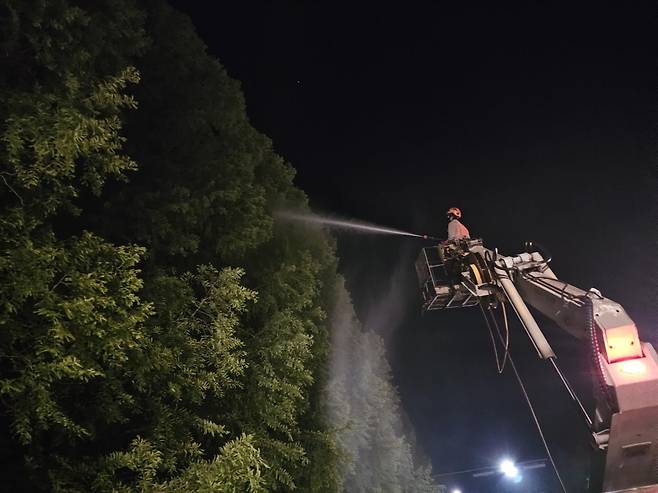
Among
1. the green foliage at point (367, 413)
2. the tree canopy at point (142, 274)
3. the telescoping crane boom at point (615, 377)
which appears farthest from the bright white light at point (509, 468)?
the telescoping crane boom at point (615, 377)

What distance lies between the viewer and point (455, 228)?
853 cm

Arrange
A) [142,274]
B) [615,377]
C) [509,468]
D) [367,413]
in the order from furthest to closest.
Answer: [509,468], [367,413], [142,274], [615,377]

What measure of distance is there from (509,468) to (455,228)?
3496 cm

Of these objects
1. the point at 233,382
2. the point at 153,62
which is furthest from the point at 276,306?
the point at 153,62

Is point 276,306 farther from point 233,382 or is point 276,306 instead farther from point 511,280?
point 511,280

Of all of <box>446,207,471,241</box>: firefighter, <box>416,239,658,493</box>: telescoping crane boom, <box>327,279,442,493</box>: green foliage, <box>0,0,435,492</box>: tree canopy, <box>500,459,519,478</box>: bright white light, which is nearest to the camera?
<box>0,0,435,492</box>: tree canopy

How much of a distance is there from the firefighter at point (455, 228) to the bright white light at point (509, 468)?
113 ft

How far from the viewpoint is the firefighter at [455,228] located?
839cm

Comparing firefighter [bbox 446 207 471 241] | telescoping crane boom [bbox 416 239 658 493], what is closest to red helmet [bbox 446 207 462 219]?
firefighter [bbox 446 207 471 241]

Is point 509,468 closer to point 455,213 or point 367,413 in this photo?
point 367,413

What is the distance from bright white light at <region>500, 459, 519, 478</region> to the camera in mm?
36156

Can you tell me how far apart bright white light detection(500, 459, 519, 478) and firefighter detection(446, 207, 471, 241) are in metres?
34.6

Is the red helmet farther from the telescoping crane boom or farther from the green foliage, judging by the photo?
the green foliage

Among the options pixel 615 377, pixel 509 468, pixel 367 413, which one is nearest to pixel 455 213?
pixel 615 377
